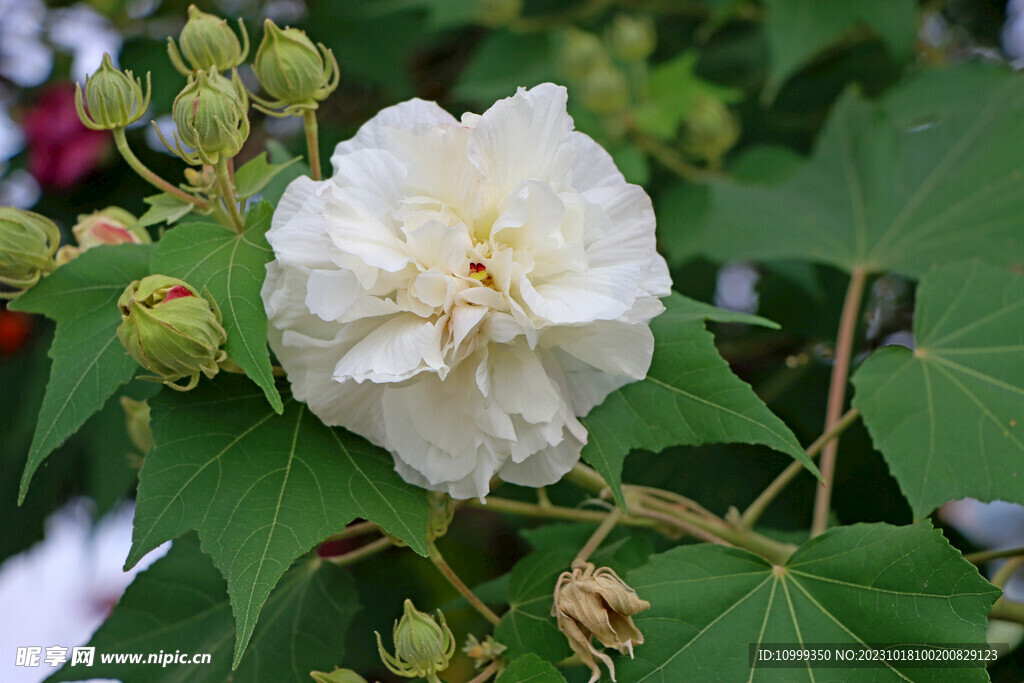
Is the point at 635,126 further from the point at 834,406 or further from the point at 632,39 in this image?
the point at 834,406

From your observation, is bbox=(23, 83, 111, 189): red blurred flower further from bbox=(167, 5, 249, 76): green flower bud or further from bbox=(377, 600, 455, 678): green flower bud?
bbox=(377, 600, 455, 678): green flower bud

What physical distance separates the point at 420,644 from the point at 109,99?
0.52 metres

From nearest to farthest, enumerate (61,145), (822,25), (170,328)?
(170,328), (822,25), (61,145)

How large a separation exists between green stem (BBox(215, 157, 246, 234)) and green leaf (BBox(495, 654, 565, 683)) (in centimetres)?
44

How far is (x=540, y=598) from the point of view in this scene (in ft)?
2.65

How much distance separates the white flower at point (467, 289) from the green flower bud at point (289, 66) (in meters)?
0.09

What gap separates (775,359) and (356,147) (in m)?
1.20

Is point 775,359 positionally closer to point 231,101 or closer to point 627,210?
point 627,210

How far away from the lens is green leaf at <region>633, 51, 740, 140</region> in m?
1.63

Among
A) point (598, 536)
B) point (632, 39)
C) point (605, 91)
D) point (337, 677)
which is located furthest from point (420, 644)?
point (632, 39)

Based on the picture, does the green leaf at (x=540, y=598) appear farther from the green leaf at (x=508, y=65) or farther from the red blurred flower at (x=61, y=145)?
the red blurred flower at (x=61, y=145)

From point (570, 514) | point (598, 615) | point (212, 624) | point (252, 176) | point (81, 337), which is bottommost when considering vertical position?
point (212, 624)

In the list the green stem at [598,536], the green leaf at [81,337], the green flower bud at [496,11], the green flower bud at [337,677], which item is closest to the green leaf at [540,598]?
the green stem at [598,536]

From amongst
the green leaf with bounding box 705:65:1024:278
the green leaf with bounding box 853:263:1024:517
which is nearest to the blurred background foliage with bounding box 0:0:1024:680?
the green leaf with bounding box 705:65:1024:278
